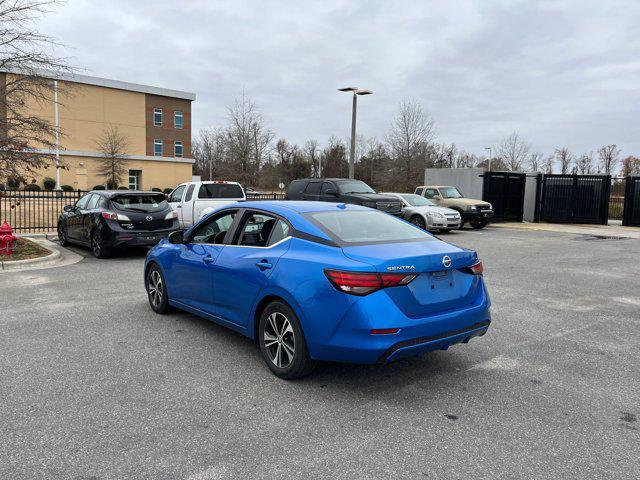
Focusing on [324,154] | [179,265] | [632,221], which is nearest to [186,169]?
[324,154]

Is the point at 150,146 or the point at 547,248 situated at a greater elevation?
the point at 150,146

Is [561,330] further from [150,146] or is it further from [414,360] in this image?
[150,146]

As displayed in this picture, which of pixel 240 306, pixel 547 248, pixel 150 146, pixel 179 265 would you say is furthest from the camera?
pixel 150 146

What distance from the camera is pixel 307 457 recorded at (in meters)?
3.14

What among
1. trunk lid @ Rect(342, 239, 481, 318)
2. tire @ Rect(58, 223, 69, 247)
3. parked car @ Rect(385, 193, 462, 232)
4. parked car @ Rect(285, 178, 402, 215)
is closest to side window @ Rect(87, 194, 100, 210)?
tire @ Rect(58, 223, 69, 247)

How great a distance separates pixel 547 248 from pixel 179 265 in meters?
12.3

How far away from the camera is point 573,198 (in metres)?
25.1

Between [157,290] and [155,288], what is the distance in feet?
0.27

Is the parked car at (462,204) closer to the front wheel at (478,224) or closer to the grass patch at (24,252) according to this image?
the front wheel at (478,224)

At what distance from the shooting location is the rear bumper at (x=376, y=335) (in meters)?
3.74

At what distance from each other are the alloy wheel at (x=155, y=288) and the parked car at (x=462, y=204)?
625 inches

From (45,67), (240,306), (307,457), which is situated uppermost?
(45,67)

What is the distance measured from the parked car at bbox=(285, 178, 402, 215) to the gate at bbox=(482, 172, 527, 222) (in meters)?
9.67

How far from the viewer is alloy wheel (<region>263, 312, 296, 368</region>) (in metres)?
4.28
